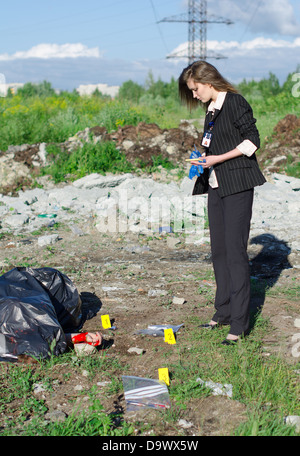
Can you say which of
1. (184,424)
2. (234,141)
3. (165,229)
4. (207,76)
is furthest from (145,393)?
(165,229)

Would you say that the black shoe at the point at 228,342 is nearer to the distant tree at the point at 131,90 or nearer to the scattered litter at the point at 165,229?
the scattered litter at the point at 165,229

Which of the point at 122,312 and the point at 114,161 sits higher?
the point at 114,161

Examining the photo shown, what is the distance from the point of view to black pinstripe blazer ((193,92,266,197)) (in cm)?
301

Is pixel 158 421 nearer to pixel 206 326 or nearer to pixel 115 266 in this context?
pixel 206 326

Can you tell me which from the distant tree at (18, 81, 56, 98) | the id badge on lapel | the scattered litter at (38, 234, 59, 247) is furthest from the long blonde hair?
the distant tree at (18, 81, 56, 98)

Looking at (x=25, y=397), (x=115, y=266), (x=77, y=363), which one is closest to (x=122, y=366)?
(x=77, y=363)

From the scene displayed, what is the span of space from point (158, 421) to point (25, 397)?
77 centimetres

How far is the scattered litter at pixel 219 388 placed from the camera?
2635 millimetres

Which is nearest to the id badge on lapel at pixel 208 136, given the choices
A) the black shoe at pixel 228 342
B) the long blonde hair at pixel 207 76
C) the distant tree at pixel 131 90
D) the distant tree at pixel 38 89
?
the long blonde hair at pixel 207 76

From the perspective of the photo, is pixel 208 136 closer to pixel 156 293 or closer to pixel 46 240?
pixel 156 293

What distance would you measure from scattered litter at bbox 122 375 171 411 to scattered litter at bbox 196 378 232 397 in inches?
9.4

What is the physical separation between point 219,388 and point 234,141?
4.94 ft

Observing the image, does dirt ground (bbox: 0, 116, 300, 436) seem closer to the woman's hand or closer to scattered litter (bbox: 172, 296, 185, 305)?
scattered litter (bbox: 172, 296, 185, 305)
